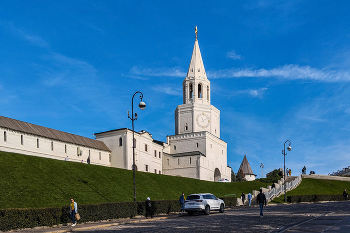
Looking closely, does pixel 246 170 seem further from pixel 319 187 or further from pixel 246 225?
pixel 246 225

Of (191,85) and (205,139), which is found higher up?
(191,85)

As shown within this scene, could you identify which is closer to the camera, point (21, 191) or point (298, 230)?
point (298, 230)

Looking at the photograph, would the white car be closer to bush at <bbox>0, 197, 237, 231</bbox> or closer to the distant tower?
bush at <bbox>0, 197, 237, 231</bbox>

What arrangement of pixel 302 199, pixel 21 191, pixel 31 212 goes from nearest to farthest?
pixel 31 212 → pixel 21 191 → pixel 302 199

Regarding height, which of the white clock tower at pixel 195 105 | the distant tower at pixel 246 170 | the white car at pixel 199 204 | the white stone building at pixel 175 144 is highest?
the white clock tower at pixel 195 105

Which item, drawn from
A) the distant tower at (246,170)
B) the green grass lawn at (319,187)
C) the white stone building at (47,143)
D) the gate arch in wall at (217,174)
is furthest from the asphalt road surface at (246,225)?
the distant tower at (246,170)

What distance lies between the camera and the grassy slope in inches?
1233

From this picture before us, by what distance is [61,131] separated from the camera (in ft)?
193

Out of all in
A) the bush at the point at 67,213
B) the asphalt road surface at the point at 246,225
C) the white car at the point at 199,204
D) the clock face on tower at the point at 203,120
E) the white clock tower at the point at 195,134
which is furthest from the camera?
the clock face on tower at the point at 203,120

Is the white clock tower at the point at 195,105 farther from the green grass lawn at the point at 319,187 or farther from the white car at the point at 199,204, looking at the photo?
the white car at the point at 199,204

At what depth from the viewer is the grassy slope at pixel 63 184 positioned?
103ft

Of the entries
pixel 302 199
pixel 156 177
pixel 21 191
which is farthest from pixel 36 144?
pixel 302 199

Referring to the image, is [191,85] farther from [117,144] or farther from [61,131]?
[61,131]

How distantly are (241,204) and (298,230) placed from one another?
32729mm
